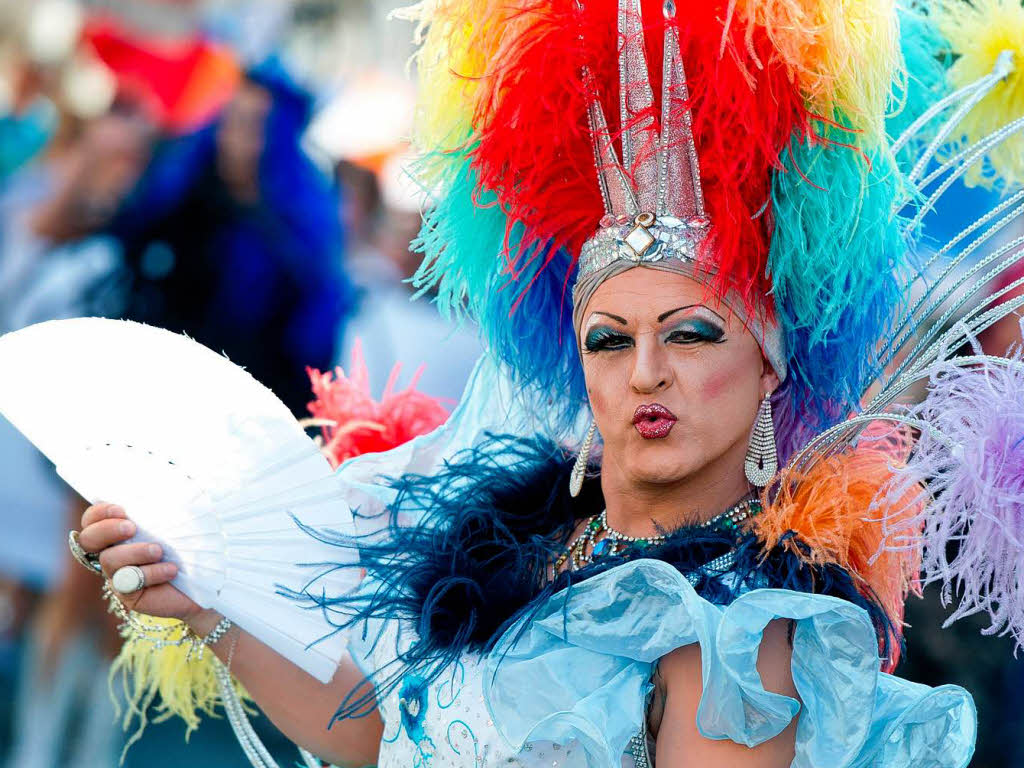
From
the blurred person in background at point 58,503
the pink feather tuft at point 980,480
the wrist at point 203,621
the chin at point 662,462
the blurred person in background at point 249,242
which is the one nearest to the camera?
the pink feather tuft at point 980,480

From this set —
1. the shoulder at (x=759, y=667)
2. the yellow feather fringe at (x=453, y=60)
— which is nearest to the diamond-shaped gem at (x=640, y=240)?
the yellow feather fringe at (x=453, y=60)

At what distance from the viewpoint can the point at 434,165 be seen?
231 centimetres

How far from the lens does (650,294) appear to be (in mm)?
2096

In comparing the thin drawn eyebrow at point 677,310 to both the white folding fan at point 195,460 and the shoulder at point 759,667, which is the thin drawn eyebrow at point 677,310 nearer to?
the shoulder at point 759,667

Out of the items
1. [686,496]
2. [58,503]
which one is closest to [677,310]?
[686,496]

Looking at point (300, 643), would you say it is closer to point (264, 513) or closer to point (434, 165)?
point (264, 513)

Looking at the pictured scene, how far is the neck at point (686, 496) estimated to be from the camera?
214 centimetres

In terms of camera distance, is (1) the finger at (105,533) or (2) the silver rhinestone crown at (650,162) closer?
(2) the silver rhinestone crown at (650,162)

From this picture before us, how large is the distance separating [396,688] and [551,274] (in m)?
0.71

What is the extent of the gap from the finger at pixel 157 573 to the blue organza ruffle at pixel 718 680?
53 centimetres

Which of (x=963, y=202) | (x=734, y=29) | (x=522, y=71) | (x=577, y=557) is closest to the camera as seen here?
(x=734, y=29)

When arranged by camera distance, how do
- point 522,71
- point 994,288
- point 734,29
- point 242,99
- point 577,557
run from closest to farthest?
1. point 734,29
2. point 522,71
3. point 577,557
4. point 994,288
5. point 242,99

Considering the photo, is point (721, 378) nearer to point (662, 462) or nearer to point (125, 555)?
point (662, 462)

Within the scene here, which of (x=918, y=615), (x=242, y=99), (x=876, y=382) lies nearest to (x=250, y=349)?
(x=242, y=99)
